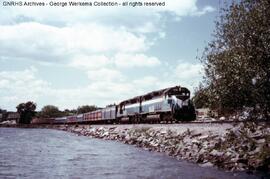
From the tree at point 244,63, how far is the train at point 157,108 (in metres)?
21.8

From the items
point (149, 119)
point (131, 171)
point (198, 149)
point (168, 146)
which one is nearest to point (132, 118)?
point (149, 119)

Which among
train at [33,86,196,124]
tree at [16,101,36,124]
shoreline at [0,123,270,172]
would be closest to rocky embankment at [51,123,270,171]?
shoreline at [0,123,270,172]

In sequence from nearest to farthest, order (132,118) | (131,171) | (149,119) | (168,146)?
(131,171), (168,146), (149,119), (132,118)

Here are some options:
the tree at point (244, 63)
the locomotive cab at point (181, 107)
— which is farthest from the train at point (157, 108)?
the tree at point (244, 63)

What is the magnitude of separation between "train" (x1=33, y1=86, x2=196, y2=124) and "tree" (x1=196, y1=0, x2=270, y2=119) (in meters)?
21.8

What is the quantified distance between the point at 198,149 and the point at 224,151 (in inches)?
118

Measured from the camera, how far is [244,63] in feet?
76.4

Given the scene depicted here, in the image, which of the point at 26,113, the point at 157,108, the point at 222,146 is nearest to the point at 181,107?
the point at 157,108

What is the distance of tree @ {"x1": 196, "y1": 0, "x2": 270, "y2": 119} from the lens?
22.8 metres

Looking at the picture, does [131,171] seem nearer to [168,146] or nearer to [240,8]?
[168,146]

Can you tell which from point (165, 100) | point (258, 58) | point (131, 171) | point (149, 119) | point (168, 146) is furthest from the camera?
point (149, 119)

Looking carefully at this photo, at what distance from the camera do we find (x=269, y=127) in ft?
80.7

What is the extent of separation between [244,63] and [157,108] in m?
31.7

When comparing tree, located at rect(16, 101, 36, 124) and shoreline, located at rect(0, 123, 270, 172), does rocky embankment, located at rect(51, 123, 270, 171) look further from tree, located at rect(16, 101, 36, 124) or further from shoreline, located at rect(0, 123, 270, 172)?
tree, located at rect(16, 101, 36, 124)
